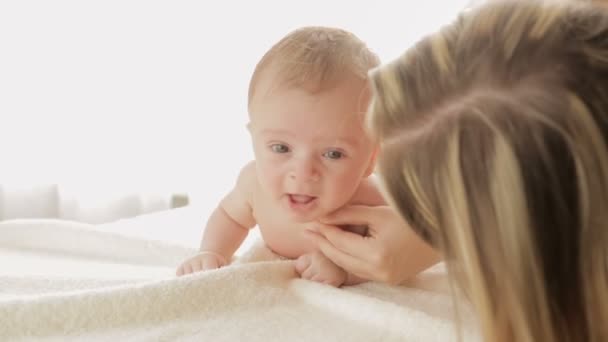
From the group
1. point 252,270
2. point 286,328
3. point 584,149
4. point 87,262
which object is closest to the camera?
point 584,149

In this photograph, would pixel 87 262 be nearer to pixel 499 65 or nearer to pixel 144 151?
pixel 499 65

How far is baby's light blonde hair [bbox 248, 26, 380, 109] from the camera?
1081mm

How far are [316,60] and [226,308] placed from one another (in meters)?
0.36

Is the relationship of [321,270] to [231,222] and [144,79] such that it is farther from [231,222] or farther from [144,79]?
[144,79]

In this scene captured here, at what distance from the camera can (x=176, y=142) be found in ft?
7.59

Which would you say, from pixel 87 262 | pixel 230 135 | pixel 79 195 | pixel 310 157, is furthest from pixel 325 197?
pixel 79 195

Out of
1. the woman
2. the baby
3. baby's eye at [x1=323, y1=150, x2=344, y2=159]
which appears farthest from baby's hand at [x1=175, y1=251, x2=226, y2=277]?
the woman

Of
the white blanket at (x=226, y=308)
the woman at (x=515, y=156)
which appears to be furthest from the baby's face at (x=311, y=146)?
the woman at (x=515, y=156)

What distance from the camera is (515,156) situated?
65cm

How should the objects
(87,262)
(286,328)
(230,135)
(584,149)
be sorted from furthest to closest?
(230,135) → (87,262) → (286,328) → (584,149)

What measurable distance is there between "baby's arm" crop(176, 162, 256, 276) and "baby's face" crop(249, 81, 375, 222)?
18cm

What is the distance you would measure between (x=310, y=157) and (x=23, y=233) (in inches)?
23.0

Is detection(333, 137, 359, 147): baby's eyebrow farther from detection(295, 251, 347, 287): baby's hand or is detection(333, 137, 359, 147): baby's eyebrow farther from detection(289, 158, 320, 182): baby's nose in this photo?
detection(295, 251, 347, 287): baby's hand

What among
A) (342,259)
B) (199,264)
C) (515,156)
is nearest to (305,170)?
(342,259)
